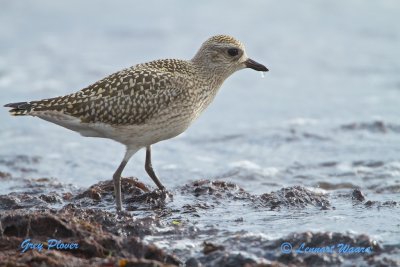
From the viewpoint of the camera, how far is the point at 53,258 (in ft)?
22.3

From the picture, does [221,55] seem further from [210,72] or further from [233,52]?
[210,72]

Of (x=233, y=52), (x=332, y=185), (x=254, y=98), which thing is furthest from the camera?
(x=254, y=98)

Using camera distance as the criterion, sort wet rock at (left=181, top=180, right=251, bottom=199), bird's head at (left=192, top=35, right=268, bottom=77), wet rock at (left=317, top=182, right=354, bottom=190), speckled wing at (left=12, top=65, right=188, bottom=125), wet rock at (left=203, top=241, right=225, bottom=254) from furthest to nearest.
→ 1. wet rock at (left=317, top=182, right=354, bottom=190)
2. bird's head at (left=192, top=35, right=268, bottom=77)
3. wet rock at (left=181, top=180, right=251, bottom=199)
4. speckled wing at (left=12, top=65, right=188, bottom=125)
5. wet rock at (left=203, top=241, right=225, bottom=254)

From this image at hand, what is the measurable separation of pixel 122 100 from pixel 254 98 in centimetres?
797

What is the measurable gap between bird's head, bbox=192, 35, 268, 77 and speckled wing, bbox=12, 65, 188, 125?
818 mm

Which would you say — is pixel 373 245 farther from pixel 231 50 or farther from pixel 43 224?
pixel 231 50

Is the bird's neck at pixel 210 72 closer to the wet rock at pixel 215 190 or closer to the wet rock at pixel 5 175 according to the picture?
the wet rock at pixel 215 190

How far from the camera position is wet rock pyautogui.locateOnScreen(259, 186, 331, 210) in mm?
9375

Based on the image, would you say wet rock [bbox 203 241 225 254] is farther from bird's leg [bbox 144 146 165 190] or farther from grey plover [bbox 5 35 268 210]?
bird's leg [bbox 144 146 165 190]

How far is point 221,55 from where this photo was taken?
34.3 feet

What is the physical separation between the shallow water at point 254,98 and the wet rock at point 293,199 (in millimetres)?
235

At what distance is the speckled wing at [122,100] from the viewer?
9508 mm

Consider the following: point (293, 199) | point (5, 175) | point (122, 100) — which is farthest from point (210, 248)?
point (5, 175)

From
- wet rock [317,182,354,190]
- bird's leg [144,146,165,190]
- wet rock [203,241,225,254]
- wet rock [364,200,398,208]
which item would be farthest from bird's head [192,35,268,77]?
wet rock [203,241,225,254]
